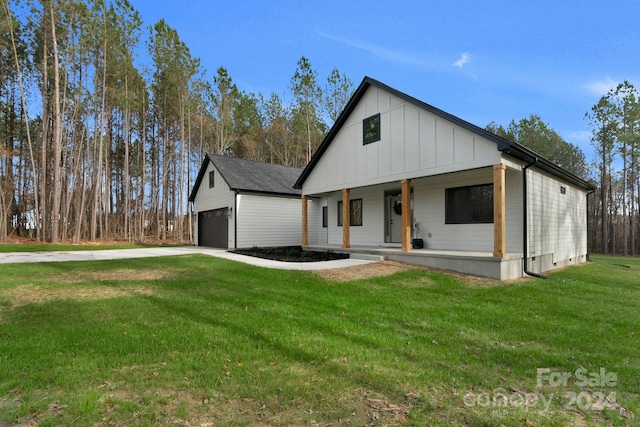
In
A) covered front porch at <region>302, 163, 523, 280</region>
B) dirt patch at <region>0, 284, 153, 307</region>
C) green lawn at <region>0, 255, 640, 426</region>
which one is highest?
covered front porch at <region>302, 163, 523, 280</region>

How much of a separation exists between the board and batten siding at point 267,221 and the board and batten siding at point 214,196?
59cm

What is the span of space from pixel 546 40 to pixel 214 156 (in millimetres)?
15031

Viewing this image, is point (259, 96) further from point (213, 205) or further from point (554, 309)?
point (554, 309)

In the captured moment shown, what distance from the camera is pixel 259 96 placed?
94.0ft

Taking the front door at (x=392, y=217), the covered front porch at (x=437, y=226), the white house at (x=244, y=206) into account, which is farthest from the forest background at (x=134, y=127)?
the front door at (x=392, y=217)

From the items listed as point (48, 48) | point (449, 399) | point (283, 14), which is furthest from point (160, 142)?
point (449, 399)

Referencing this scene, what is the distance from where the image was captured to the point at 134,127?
2467 centimetres

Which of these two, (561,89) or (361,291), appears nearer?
(361,291)

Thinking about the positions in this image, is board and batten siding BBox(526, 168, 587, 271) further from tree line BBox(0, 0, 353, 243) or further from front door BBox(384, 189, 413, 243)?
tree line BBox(0, 0, 353, 243)

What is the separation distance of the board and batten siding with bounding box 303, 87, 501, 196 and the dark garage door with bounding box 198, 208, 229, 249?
548 cm

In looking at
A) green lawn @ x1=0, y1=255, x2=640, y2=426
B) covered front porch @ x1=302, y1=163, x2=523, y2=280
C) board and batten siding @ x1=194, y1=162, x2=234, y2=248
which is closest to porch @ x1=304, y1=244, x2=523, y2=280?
covered front porch @ x1=302, y1=163, x2=523, y2=280

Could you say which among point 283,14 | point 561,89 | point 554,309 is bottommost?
point 554,309

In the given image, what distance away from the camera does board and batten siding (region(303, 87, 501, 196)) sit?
843cm

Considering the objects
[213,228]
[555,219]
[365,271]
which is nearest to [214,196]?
[213,228]
